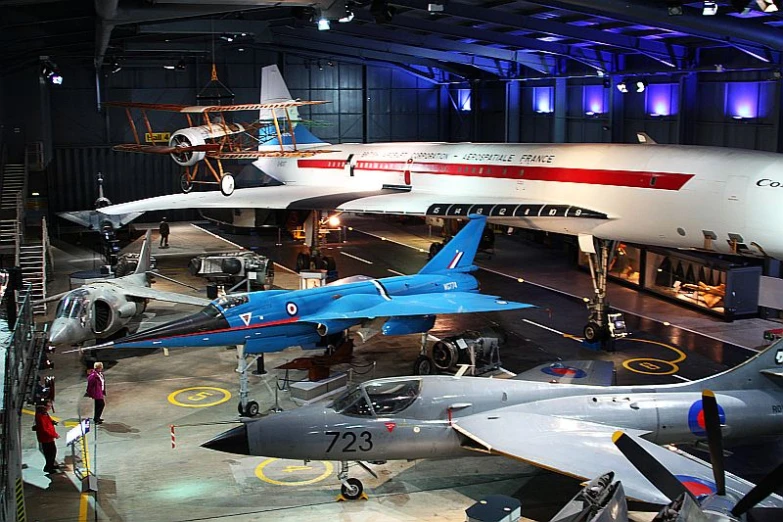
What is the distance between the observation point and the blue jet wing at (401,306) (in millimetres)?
19703

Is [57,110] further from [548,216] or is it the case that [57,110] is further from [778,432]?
[778,432]

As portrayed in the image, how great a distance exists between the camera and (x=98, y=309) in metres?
21.8

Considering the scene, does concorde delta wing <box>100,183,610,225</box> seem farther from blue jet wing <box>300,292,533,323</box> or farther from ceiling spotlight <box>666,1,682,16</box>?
ceiling spotlight <box>666,1,682,16</box>

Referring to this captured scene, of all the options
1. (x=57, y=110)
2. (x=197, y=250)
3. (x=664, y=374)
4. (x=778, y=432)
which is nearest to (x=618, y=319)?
(x=664, y=374)

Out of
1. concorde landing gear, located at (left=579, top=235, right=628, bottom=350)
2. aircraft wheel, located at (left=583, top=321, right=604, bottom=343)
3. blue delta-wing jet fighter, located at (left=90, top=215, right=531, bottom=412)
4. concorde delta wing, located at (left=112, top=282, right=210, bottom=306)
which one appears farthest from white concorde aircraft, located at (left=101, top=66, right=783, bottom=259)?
concorde delta wing, located at (left=112, top=282, right=210, bottom=306)

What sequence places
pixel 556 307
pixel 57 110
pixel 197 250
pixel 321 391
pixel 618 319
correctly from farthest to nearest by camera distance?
pixel 57 110 → pixel 197 250 → pixel 556 307 → pixel 618 319 → pixel 321 391

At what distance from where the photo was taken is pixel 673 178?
22.5m

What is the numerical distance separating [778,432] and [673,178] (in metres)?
9.03

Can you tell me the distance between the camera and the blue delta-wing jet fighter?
1859 cm

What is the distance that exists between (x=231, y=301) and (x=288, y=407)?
2.66 metres

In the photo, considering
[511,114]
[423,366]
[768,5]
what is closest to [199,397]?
[423,366]

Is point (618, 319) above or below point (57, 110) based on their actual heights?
below

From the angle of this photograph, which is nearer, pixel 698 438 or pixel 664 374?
pixel 698 438

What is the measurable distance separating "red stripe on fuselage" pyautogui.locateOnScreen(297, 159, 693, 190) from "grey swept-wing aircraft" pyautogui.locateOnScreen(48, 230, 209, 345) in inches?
430
